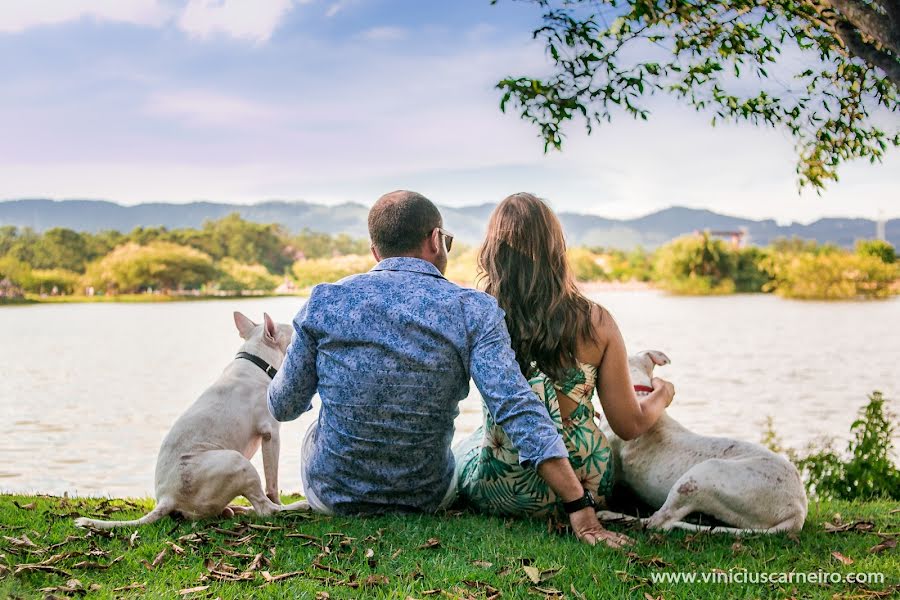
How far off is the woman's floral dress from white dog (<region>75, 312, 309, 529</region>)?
3.34ft

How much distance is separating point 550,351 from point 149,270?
53.5m

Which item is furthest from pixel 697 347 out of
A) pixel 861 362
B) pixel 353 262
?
pixel 353 262

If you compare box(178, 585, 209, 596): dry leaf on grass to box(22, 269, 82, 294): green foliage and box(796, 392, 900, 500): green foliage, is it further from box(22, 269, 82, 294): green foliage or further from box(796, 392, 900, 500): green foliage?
box(22, 269, 82, 294): green foliage

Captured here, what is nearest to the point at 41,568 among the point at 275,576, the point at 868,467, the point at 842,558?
the point at 275,576

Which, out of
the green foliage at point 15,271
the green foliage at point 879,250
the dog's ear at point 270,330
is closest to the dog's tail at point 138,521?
the dog's ear at point 270,330

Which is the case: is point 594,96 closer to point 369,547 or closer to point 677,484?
point 677,484

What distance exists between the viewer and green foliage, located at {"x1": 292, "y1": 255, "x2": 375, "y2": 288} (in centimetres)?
4866

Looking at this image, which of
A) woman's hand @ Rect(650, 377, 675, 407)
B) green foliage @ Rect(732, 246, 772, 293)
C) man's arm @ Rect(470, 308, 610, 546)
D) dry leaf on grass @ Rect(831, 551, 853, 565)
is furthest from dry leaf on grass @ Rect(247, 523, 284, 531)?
green foliage @ Rect(732, 246, 772, 293)

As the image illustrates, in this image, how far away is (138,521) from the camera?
4027 mm

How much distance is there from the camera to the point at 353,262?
51062 millimetres

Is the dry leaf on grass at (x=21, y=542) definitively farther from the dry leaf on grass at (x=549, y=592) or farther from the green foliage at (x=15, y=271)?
the green foliage at (x=15, y=271)

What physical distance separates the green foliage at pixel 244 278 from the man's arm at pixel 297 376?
46940mm

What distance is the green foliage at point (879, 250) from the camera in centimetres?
4622

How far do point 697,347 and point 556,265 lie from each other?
Answer: 31240mm
